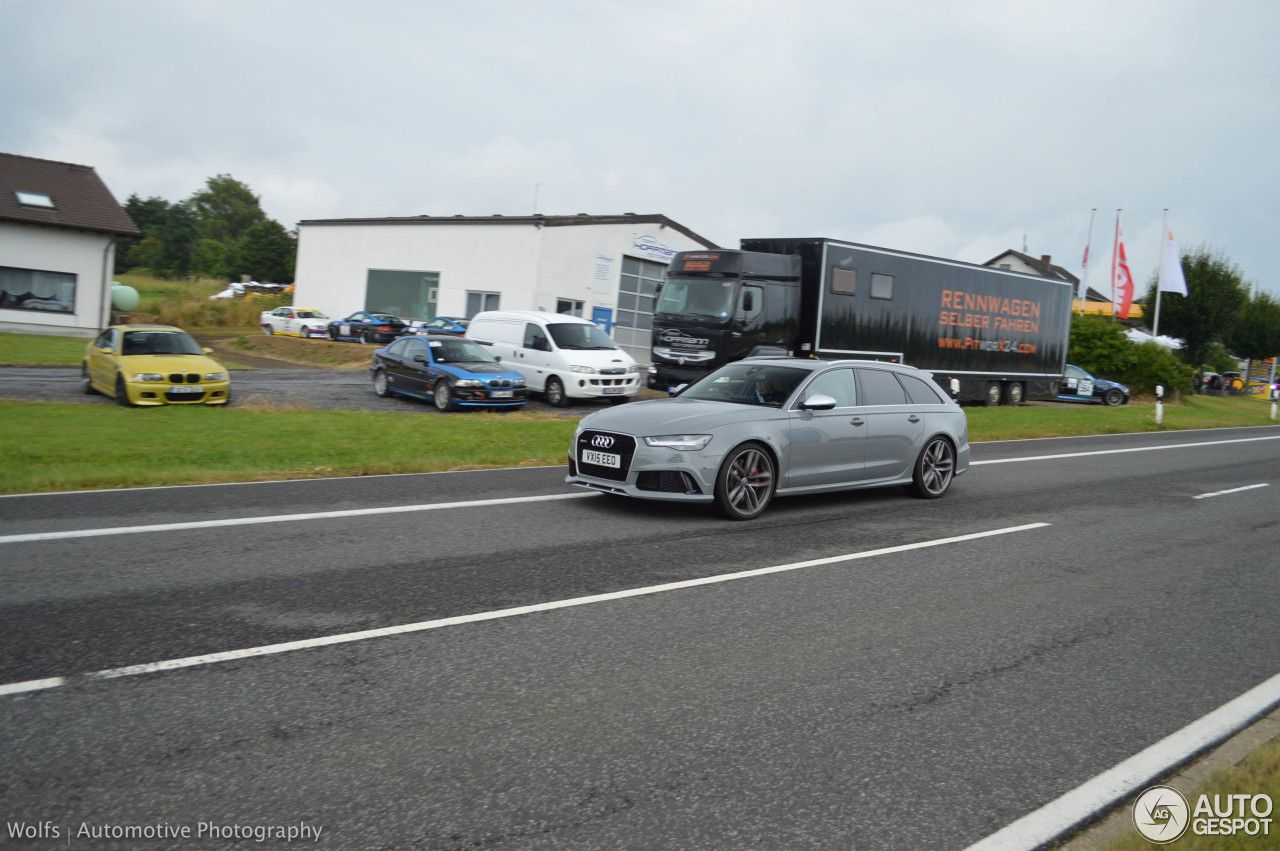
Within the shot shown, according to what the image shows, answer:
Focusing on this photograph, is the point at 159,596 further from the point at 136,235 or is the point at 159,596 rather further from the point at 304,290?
the point at 304,290

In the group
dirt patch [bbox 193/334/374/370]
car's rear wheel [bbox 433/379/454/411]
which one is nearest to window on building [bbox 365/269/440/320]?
dirt patch [bbox 193/334/374/370]

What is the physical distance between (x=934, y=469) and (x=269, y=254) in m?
98.1

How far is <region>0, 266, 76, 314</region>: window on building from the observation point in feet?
108

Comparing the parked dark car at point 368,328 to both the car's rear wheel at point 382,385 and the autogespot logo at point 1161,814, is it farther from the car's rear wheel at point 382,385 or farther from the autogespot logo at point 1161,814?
the autogespot logo at point 1161,814

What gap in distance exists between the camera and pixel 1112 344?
128ft

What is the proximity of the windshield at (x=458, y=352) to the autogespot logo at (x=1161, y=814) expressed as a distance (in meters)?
17.8

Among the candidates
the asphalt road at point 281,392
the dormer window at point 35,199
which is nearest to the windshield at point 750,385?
the asphalt road at point 281,392

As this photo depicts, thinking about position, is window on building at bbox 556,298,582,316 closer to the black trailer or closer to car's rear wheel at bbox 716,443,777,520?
the black trailer

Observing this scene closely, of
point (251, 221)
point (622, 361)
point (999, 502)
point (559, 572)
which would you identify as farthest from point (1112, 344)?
point (251, 221)

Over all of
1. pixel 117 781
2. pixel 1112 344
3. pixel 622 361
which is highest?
pixel 1112 344

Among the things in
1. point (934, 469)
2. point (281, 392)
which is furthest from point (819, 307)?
point (281, 392)

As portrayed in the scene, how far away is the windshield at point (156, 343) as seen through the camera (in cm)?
1806

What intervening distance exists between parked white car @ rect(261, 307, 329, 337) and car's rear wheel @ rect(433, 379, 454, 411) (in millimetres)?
23400

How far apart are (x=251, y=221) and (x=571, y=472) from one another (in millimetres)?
137283
